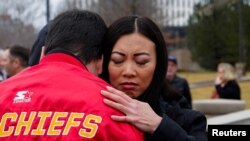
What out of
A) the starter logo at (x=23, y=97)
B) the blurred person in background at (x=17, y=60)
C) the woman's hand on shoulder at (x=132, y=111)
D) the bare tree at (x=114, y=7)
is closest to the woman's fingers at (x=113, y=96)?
the woman's hand on shoulder at (x=132, y=111)

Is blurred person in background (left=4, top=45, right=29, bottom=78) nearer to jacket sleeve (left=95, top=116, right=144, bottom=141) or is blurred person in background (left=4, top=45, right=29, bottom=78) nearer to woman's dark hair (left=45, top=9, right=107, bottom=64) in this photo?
woman's dark hair (left=45, top=9, right=107, bottom=64)

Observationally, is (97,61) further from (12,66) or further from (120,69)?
(12,66)

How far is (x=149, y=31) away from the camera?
6.77 feet

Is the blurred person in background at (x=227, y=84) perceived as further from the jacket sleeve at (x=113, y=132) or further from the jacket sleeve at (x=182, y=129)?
the jacket sleeve at (x=113, y=132)

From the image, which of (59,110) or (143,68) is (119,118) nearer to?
(59,110)

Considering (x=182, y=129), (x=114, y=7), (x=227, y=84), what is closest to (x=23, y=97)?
(x=182, y=129)

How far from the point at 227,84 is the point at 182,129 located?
21.7 ft

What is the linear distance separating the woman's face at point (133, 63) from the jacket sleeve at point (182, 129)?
0.62 feet

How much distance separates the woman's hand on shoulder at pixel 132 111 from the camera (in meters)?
1.71

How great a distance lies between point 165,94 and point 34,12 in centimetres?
2448

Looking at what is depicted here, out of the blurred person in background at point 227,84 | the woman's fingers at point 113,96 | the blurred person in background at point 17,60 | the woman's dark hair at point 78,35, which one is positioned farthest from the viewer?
the blurred person in background at point 227,84

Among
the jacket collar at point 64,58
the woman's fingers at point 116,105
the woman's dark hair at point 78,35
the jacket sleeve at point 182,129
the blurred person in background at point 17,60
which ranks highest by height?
the woman's dark hair at point 78,35

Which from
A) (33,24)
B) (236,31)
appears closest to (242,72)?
(236,31)

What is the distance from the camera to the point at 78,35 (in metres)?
1.85
